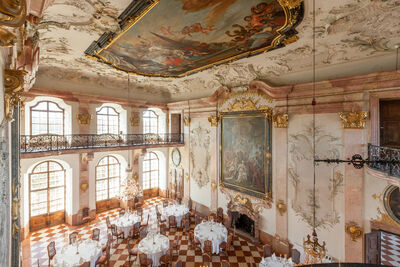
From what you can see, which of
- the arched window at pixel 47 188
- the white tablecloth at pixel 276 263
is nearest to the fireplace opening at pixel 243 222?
the white tablecloth at pixel 276 263

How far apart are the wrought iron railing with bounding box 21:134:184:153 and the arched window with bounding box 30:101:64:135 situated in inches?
27.7

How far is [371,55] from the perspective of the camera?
613cm

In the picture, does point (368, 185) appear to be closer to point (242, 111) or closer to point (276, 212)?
point (276, 212)

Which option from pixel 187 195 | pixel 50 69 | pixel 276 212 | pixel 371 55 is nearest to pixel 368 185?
pixel 276 212

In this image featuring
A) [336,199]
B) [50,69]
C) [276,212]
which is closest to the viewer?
[336,199]

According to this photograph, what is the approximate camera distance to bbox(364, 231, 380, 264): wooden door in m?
6.06

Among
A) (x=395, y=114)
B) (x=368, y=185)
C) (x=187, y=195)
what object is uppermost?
(x=395, y=114)

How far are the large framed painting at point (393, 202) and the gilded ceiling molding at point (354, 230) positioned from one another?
38.5 inches

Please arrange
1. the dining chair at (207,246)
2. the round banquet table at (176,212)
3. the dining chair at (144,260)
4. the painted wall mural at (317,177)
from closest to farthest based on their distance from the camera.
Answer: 1. the dining chair at (144,260)
2. the painted wall mural at (317,177)
3. the dining chair at (207,246)
4. the round banquet table at (176,212)

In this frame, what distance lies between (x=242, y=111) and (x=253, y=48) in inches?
140

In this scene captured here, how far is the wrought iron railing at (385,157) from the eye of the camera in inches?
183

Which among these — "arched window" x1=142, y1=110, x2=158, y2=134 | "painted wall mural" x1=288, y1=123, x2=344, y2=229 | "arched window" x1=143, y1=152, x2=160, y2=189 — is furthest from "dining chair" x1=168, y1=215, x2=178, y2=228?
"arched window" x1=142, y1=110, x2=158, y2=134

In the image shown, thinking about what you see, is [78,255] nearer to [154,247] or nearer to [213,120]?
[154,247]

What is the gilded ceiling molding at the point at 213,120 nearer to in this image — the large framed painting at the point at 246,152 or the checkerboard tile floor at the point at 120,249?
the large framed painting at the point at 246,152
